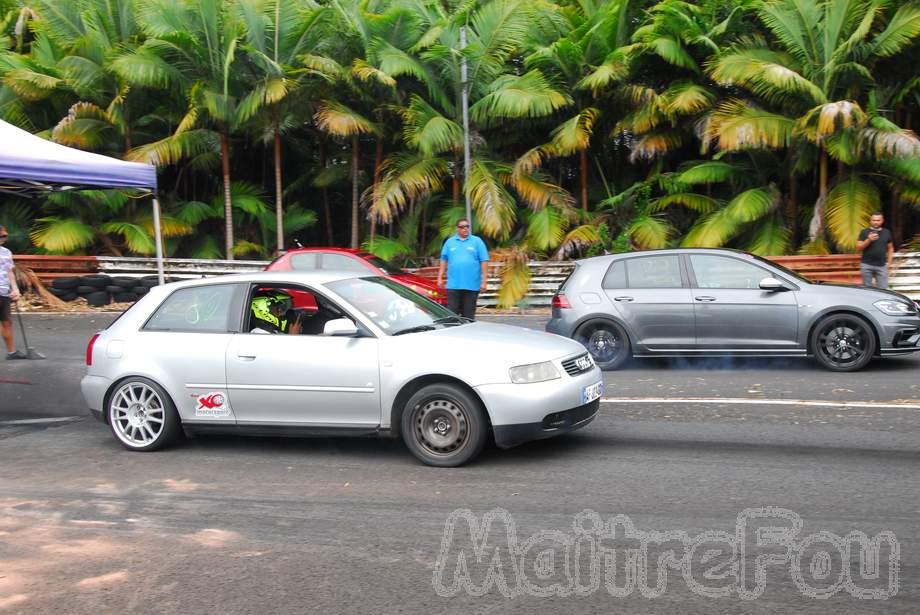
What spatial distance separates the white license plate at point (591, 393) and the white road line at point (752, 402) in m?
2.02

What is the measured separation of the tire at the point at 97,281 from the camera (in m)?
21.0

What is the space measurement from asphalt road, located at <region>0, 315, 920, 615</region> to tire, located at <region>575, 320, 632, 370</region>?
2.46 metres

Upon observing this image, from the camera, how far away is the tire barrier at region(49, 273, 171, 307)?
21016 mm

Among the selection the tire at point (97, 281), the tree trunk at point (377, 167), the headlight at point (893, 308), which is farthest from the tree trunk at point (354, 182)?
the headlight at point (893, 308)

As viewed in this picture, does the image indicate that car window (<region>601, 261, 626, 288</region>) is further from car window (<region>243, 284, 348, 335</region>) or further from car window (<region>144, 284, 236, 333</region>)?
car window (<region>144, 284, 236, 333</region>)

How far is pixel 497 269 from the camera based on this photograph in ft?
66.1

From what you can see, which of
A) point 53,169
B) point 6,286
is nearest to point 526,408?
point 53,169

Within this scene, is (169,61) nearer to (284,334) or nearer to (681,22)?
(681,22)

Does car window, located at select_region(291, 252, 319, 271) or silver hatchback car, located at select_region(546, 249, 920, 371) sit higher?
car window, located at select_region(291, 252, 319, 271)

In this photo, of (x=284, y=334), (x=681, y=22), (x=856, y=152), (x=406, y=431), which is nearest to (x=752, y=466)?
(x=406, y=431)

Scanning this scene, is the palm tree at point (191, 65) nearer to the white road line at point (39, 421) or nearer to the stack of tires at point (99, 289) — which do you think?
the stack of tires at point (99, 289)

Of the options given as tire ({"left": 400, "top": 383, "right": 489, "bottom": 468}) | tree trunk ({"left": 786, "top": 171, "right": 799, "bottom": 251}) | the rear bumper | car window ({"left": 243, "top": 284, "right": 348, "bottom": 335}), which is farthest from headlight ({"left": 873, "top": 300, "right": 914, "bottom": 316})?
tree trunk ({"left": 786, "top": 171, "right": 799, "bottom": 251})

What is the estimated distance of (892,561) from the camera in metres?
4.77

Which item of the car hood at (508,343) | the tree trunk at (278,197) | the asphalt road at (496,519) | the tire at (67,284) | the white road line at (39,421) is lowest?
the asphalt road at (496,519)
